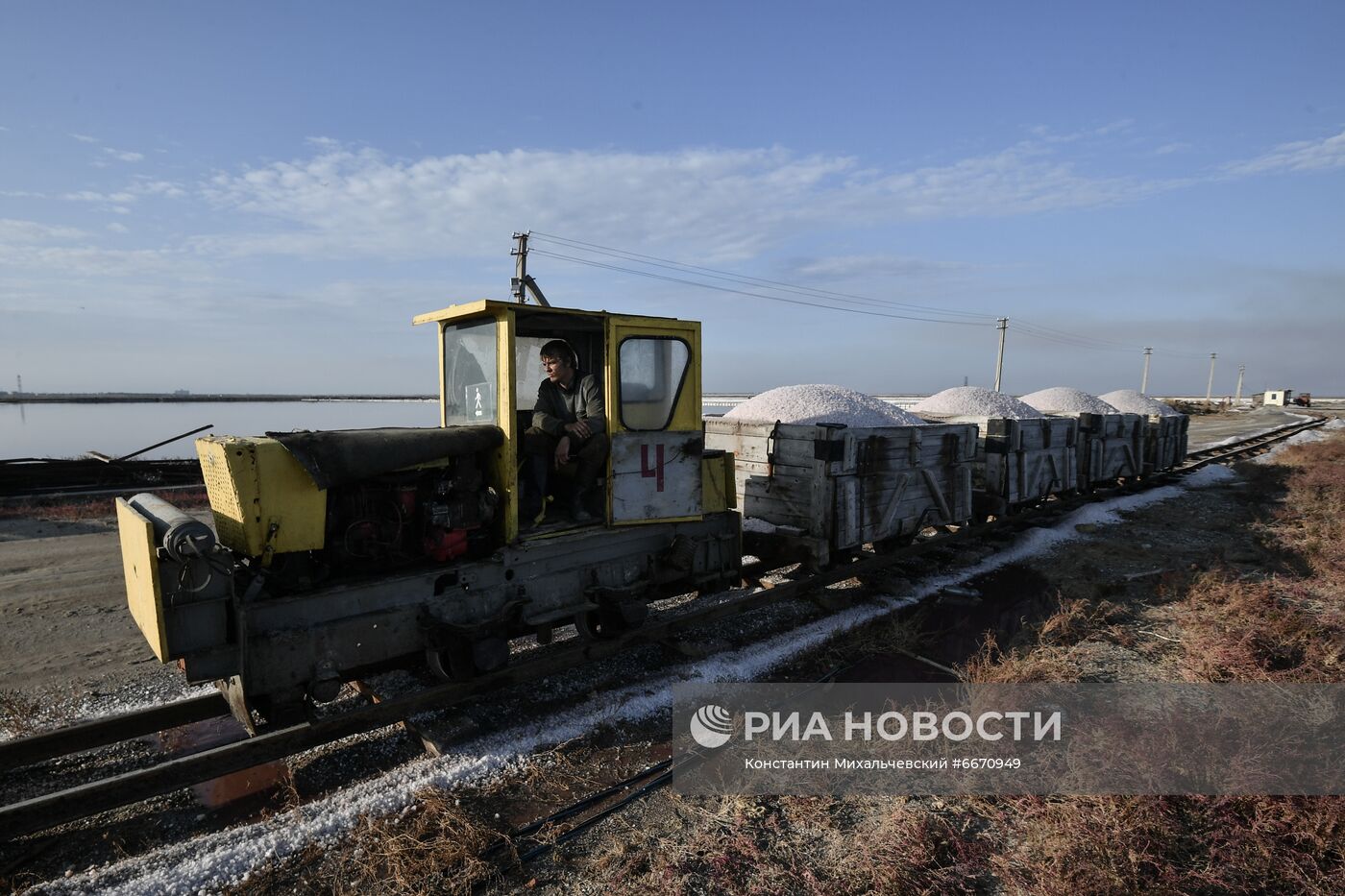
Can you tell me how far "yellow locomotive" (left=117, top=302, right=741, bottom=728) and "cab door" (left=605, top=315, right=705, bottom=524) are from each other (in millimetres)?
14

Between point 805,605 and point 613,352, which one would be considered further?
point 805,605

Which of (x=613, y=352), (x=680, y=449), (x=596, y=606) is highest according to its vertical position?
(x=613, y=352)

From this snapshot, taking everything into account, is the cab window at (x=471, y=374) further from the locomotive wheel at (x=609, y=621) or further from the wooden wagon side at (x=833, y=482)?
the wooden wagon side at (x=833, y=482)

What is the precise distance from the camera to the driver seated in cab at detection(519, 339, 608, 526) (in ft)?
16.4

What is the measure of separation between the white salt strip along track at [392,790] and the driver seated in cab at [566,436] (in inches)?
55.3

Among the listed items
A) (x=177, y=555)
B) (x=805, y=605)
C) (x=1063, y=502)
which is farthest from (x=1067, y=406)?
(x=177, y=555)

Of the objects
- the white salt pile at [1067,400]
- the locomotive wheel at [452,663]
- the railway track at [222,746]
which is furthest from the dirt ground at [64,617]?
the white salt pile at [1067,400]

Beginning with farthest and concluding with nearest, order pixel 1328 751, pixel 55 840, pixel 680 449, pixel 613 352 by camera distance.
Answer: pixel 680 449, pixel 613 352, pixel 1328 751, pixel 55 840

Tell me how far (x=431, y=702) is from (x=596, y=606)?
1.38m

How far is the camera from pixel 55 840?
3.36m

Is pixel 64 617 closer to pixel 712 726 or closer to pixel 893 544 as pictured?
pixel 712 726

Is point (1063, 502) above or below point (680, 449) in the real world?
below

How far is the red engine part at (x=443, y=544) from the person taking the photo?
445 centimetres

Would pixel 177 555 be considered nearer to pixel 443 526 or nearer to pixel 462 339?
pixel 443 526
